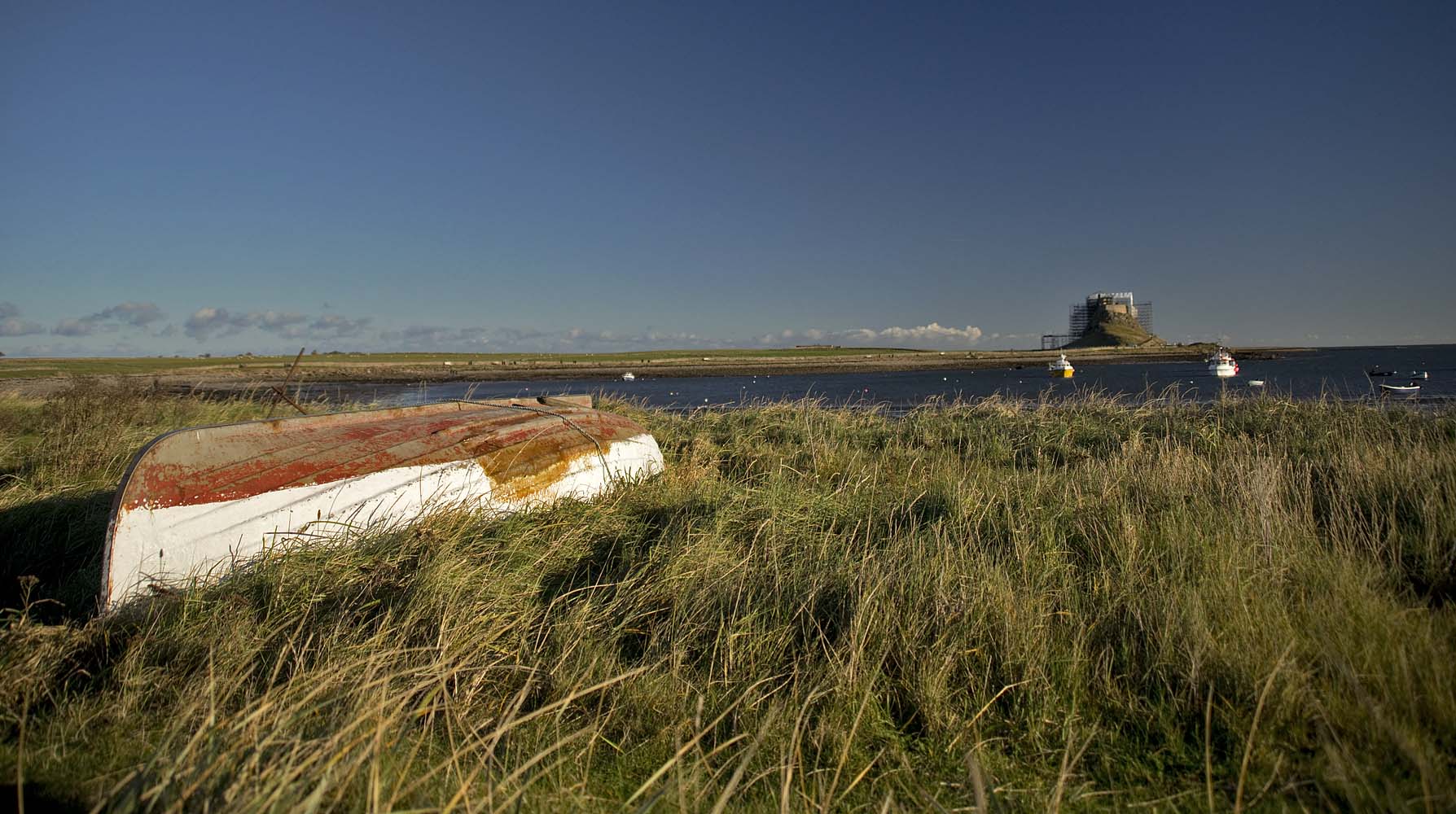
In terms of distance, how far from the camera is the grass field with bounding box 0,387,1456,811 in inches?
93.9

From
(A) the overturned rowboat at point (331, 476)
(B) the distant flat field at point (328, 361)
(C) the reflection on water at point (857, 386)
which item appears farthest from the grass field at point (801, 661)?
(B) the distant flat field at point (328, 361)

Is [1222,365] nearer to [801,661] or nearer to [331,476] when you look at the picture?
[801,661]

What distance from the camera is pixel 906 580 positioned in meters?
3.89

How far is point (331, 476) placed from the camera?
17.8 ft

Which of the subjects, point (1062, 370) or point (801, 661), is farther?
point (1062, 370)

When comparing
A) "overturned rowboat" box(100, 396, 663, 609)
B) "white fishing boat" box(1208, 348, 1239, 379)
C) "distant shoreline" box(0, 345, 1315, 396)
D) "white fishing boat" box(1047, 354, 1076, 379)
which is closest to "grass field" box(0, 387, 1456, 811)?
"overturned rowboat" box(100, 396, 663, 609)

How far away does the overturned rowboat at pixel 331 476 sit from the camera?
14.9 feet

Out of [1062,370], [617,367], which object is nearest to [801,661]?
[1062,370]

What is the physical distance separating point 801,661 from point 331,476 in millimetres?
3968

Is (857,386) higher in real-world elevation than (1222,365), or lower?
lower

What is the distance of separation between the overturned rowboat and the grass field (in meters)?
0.38

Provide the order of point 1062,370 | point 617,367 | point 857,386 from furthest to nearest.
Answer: point 617,367 < point 857,386 < point 1062,370

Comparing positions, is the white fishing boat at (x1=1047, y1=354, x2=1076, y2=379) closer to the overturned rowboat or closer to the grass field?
the grass field

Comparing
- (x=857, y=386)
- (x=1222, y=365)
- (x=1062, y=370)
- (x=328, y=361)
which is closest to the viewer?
(x=1222, y=365)
